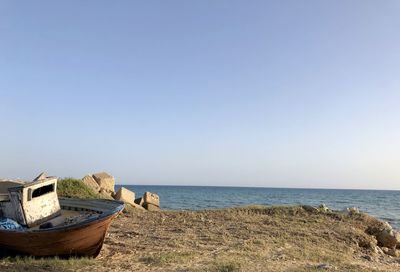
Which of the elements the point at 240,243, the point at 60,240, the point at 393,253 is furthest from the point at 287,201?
the point at 60,240

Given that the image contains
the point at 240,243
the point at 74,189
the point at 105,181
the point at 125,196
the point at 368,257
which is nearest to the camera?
the point at 240,243

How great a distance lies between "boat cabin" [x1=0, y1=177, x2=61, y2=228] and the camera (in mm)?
11188

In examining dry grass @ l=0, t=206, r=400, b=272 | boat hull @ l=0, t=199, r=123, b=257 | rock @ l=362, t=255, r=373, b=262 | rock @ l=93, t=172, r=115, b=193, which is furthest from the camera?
rock @ l=93, t=172, r=115, b=193

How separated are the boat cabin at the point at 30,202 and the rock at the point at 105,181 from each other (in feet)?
45.9

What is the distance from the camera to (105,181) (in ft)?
88.6

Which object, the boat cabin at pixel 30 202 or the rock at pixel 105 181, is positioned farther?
the rock at pixel 105 181

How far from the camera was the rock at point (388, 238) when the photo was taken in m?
17.5

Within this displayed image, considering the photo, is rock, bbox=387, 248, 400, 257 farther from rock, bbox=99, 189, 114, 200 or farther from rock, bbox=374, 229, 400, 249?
rock, bbox=99, 189, 114, 200

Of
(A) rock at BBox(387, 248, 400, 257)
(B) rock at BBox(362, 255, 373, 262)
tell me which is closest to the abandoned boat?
(B) rock at BBox(362, 255, 373, 262)

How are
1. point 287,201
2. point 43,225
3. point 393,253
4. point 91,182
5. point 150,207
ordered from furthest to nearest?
point 287,201 < point 91,182 < point 150,207 < point 393,253 < point 43,225

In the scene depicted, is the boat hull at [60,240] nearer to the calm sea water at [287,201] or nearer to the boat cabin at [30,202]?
the boat cabin at [30,202]

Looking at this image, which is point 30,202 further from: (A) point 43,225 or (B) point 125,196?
(B) point 125,196

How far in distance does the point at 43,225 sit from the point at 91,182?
14.4 meters

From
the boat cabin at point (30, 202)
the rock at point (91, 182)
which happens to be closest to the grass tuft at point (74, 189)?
the rock at point (91, 182)
